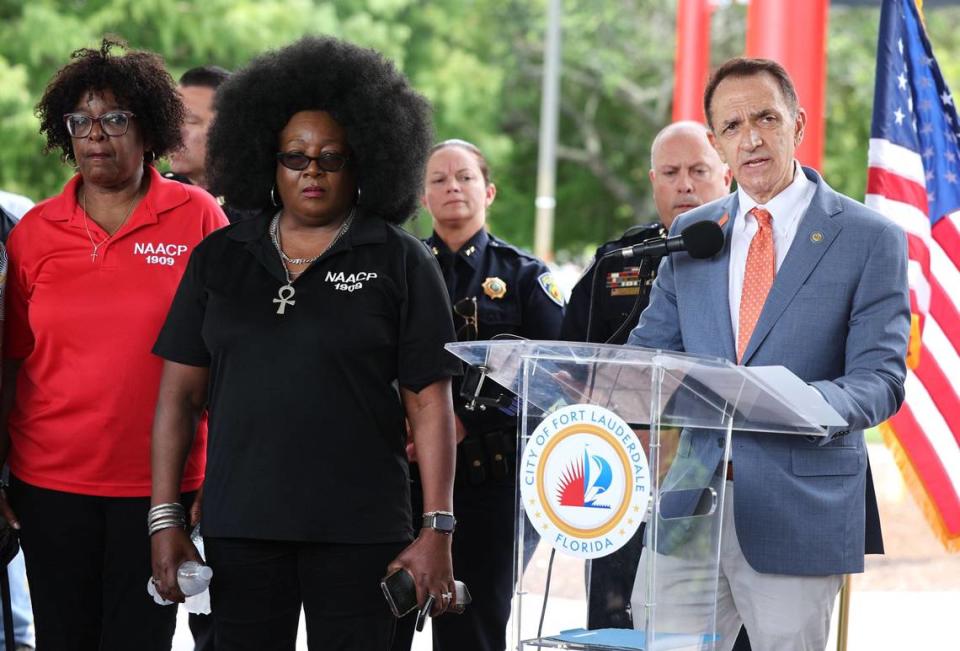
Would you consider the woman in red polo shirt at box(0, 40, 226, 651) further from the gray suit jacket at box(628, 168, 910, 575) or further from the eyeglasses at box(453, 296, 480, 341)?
the gray suit jacket at box(628, 168, 910, 575)

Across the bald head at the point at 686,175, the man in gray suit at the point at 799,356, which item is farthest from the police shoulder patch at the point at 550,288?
the man in gray suit at the point at 799,356

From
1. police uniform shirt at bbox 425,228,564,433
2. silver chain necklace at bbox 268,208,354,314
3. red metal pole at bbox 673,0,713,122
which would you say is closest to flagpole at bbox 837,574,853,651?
police uniform shirt at bbox 425,228,564,433

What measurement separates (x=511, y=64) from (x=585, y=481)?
879 inches

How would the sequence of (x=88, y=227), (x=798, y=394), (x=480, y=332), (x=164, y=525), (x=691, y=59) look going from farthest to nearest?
(x=691, y=59), (x=480, y=332), (x=88, y=227), (x=164, y=525), (x=798, y=394)

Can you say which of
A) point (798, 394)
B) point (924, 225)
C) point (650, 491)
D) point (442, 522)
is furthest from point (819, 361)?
point (924, 225)

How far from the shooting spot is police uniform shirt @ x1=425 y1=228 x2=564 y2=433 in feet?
15.8

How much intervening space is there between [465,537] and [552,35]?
16.4m

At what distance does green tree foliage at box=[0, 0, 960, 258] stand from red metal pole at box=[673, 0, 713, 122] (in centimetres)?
624

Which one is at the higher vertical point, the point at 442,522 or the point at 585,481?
the point at 585,481

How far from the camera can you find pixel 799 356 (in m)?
3.21

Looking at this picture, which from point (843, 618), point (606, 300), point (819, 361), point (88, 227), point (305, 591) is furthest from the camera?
point (606, 300)

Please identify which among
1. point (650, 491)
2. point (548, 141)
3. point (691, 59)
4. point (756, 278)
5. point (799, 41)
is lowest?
point (650, 491)

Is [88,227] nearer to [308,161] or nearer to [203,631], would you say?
[308,161]

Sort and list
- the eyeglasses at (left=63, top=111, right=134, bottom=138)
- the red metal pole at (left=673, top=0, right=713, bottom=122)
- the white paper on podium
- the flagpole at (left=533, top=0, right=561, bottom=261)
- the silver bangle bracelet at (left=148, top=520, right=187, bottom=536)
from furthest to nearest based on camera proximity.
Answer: the flagpole at (left=533, top=0, right=561, bottom=261) < the red metal pole at (left=673, top=0, right=713, bottom=122) < the eyeglasses at (left=63, top=111, right=134, bottom=138) < the silver bangle bracelet at (left=148, top=520, right=187, bottom=536) < the white paper on podium
